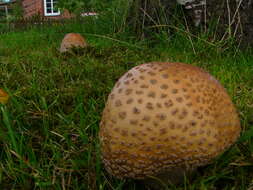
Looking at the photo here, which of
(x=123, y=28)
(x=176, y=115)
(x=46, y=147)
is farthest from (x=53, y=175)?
(x=123, y=28)

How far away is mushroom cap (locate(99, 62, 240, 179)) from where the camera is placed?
126 centimetres

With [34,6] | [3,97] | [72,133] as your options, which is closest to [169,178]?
[72,133]

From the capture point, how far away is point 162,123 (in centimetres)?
125

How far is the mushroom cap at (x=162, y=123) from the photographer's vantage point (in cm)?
126

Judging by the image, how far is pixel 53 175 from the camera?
4.86 feet

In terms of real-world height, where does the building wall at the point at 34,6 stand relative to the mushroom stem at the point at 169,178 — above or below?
above

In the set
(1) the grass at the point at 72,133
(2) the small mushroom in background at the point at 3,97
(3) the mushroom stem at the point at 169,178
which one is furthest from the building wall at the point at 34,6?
(3) the mushroom stem at the point at 169,178

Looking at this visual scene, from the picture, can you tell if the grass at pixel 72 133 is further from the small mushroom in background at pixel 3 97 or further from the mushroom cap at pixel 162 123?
the mushroom cap at pixel 162 123

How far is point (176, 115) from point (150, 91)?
0.44ft

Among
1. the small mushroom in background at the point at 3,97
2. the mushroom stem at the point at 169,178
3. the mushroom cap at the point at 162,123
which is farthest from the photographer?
the small mushroom in background at the point at 3,97

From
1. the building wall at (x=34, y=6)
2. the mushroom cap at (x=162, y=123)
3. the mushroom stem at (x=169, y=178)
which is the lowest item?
the mushroom stem at (x=169, y=178)

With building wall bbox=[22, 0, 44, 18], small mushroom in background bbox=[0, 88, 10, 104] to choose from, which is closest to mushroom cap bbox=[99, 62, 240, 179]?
small mushroom in background bbox=[0, 88, 10, 104]

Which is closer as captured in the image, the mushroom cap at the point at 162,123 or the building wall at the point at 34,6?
the mushroom cap at the point at 162,123

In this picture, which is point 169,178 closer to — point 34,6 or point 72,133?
point 72,133
